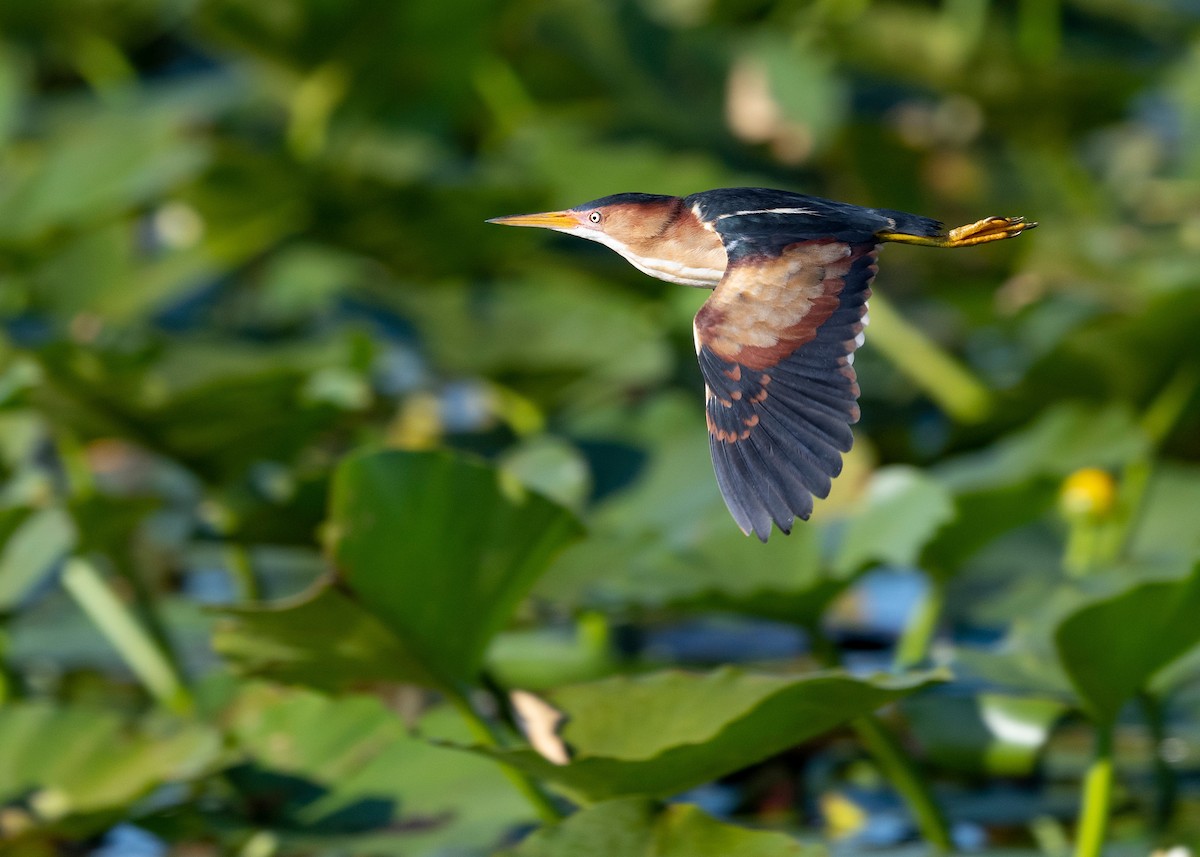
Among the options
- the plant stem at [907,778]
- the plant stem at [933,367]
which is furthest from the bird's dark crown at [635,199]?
the plant stem at [933,367]

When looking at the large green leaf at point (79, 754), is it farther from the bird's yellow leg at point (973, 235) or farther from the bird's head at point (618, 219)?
the bird's yellow leg at point (973, 235)

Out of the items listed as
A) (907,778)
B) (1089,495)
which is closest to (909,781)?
(907,778)

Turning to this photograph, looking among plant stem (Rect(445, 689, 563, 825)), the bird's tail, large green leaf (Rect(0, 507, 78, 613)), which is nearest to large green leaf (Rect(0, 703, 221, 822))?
large green leaf (Rect(0, 507, 78, 613))

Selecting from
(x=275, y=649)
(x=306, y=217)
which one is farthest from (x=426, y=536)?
(x=306, y=217)

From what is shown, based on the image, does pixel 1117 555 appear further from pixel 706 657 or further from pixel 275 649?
pixel 275 649

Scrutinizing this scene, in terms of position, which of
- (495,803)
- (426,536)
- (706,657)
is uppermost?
(426,536)
